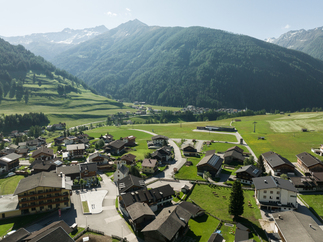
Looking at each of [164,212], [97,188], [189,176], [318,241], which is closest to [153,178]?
[189,176]

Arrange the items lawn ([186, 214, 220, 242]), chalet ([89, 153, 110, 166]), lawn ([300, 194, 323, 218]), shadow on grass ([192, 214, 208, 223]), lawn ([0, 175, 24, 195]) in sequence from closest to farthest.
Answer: lawn ([186, 214, 220, 242])
shadow on grass ([192, 214, 208, 223])
lawn ([300, 194, 323, 218])
lawn ([0, 175, 24, 195])
chalet ([89, 153, 110, 166])

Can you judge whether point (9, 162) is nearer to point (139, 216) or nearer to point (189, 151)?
point (139, 216)

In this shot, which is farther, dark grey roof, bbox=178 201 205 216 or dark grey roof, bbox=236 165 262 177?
dark grey roof, bbox=236 165 262 177

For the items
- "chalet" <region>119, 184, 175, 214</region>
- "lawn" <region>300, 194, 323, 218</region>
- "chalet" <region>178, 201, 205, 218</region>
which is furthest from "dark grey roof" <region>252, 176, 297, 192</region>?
"chalet" <region>119, 184, 175, 214</region>

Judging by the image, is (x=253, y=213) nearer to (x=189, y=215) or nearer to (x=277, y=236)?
(x=277, y=236)

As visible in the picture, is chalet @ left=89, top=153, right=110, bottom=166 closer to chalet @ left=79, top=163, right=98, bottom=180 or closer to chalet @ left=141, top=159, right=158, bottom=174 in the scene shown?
chalet @ left=79, top=163, right=98, bottom=180

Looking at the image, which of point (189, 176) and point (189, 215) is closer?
point (189, 215)

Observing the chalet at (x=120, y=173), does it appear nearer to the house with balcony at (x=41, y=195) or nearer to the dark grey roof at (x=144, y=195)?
the dark grey roof at (x=144, y=195)
